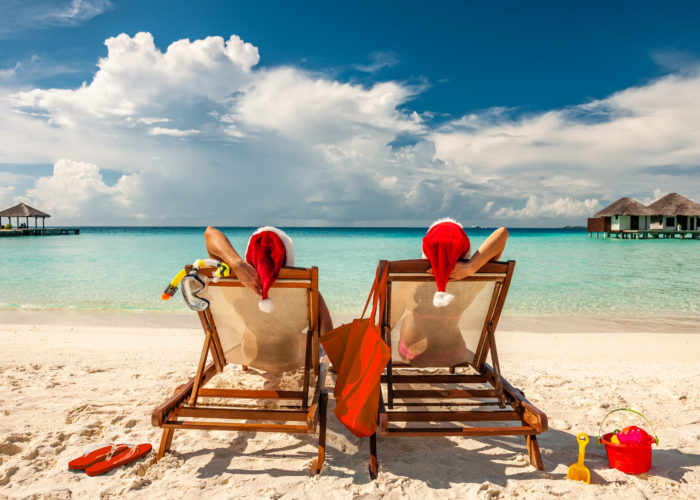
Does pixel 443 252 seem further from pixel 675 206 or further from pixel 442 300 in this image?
pixel 675 206

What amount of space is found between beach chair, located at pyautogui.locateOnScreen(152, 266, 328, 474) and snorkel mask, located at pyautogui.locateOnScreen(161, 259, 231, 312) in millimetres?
34

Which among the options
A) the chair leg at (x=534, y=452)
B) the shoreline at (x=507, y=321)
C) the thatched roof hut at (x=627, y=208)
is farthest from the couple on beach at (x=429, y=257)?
the thatched roof hut at (x=627, y=208)

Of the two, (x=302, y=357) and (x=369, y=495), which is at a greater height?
(x=302, y=357)

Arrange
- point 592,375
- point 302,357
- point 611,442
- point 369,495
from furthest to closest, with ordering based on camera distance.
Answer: point 592,375 < point 302,357 < point 611,442 < point 369,495

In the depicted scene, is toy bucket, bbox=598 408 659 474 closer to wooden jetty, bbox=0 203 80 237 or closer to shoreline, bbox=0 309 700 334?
shoreline, bbox=0 309 700 334

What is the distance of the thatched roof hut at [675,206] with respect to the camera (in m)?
36.5

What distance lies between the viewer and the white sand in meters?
2.07

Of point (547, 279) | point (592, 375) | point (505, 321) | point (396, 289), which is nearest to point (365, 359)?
point (396, 289)

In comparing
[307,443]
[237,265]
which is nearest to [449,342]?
[307,443]

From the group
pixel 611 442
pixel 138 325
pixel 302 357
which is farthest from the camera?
pixel 138 325

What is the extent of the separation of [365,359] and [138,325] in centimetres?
545

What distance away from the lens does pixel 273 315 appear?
2.61 meters

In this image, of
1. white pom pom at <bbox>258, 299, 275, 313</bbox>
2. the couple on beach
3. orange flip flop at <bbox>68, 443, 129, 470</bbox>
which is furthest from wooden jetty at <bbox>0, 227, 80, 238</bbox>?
white pom pom at <bbox>258, 299, 275, 313</bbox>

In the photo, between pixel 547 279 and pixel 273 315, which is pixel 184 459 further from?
pixel 547 279
